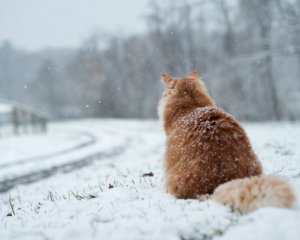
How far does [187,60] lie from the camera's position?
106 ft

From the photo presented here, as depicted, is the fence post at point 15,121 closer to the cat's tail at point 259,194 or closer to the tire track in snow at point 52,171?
the tire track in snow at point 52,171

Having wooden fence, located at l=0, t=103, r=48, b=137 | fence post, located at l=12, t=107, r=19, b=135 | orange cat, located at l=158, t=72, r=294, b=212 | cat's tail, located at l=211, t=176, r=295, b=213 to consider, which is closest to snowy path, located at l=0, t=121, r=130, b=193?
fence post, located at l=12, t=107, r=19, b=135

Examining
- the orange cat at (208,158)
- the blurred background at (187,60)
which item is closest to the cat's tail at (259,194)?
the orange cat at (208,158)

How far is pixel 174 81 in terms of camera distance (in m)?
5.65

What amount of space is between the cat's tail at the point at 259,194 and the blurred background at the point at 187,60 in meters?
14.0

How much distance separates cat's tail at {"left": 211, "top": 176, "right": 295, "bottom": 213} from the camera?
3045 mm

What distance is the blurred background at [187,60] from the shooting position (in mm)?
20172

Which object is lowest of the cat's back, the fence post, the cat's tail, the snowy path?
the snowy path

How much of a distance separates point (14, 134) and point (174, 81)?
18.6 meters

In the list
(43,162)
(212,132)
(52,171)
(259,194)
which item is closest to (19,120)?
(43,162)

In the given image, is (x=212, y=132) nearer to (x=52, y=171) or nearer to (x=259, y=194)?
(x=259, y=194)

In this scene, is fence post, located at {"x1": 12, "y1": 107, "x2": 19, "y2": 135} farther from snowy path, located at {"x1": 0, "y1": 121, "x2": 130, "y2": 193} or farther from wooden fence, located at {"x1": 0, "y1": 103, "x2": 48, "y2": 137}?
snowy path, located at {"x1": 0, "y1": 121, "x2": 130, "y2": 193}

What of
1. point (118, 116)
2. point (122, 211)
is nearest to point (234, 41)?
point (118, 116)

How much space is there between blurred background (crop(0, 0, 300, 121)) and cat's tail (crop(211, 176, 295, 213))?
14.0 metres
